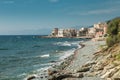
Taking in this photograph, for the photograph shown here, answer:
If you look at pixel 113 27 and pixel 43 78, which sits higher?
pixel 113 27

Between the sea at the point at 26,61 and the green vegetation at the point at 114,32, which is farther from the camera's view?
the green vegetation at the point at 114,32

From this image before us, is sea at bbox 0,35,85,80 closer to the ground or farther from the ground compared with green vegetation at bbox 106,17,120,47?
closer to the ground

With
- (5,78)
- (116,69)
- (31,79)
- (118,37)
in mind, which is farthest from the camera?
(118,37)

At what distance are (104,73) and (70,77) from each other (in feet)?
11.7

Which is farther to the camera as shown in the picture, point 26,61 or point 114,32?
point 26,61

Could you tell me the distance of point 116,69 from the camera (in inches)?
1165

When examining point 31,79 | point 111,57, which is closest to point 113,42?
point 111,57

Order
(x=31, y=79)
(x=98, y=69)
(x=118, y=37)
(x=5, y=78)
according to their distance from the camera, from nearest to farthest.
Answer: (x=98, y=69), (x=31, y=79), (x=5, y=78), (x=118, y=37)

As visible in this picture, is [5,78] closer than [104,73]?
No

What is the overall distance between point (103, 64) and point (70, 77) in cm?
578

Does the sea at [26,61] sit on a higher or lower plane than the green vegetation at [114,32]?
lower

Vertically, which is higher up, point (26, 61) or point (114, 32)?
point (114, 32)

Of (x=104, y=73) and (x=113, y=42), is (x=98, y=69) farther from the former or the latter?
(x=113, y=42)

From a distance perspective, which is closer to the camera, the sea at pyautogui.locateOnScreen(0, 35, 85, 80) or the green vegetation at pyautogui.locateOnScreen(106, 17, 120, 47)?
the sea at pyautogui.locateOnScreen(0, 35, 85, 80)
